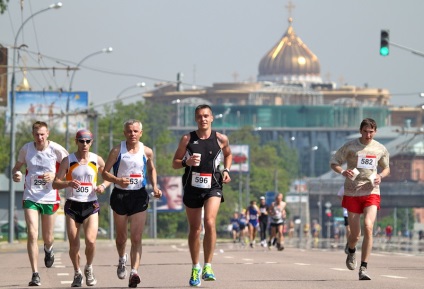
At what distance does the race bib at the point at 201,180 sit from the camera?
1981 centimetres

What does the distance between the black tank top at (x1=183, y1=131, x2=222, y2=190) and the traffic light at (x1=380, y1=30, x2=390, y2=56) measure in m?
27.0

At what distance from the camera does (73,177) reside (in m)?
20.8

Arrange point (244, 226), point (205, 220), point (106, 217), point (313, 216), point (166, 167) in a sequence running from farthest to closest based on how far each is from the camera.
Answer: point (313, 216)
point (166, 167)
point (106, 217)
point (244, 226)
point (205, 220)

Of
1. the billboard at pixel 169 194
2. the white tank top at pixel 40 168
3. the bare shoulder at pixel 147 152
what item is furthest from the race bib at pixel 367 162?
the billboard at pixel 169 194

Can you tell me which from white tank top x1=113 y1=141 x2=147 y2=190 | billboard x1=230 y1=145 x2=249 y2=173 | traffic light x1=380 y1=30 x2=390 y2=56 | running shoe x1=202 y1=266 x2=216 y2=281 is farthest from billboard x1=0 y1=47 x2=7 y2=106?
billboard x1=230 y1=145 x2=249 y2=173

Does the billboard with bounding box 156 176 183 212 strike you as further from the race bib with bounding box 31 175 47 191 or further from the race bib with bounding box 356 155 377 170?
the race bib with bounding box 31 175 47 191

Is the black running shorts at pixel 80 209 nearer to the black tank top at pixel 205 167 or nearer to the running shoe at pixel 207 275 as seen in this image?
the black tank top at pixel 205 167

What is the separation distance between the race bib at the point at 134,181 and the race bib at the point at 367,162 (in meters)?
3.16

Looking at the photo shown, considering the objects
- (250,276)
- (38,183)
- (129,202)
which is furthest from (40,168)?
(250,276)

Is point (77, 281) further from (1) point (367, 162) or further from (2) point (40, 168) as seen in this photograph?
(1) point (367, 162)

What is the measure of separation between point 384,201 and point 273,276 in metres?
133

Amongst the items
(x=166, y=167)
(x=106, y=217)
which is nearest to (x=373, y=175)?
(x=106, y=217)

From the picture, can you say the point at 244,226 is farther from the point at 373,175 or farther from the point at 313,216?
the point at 313,216

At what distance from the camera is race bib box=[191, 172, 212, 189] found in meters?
19.8
